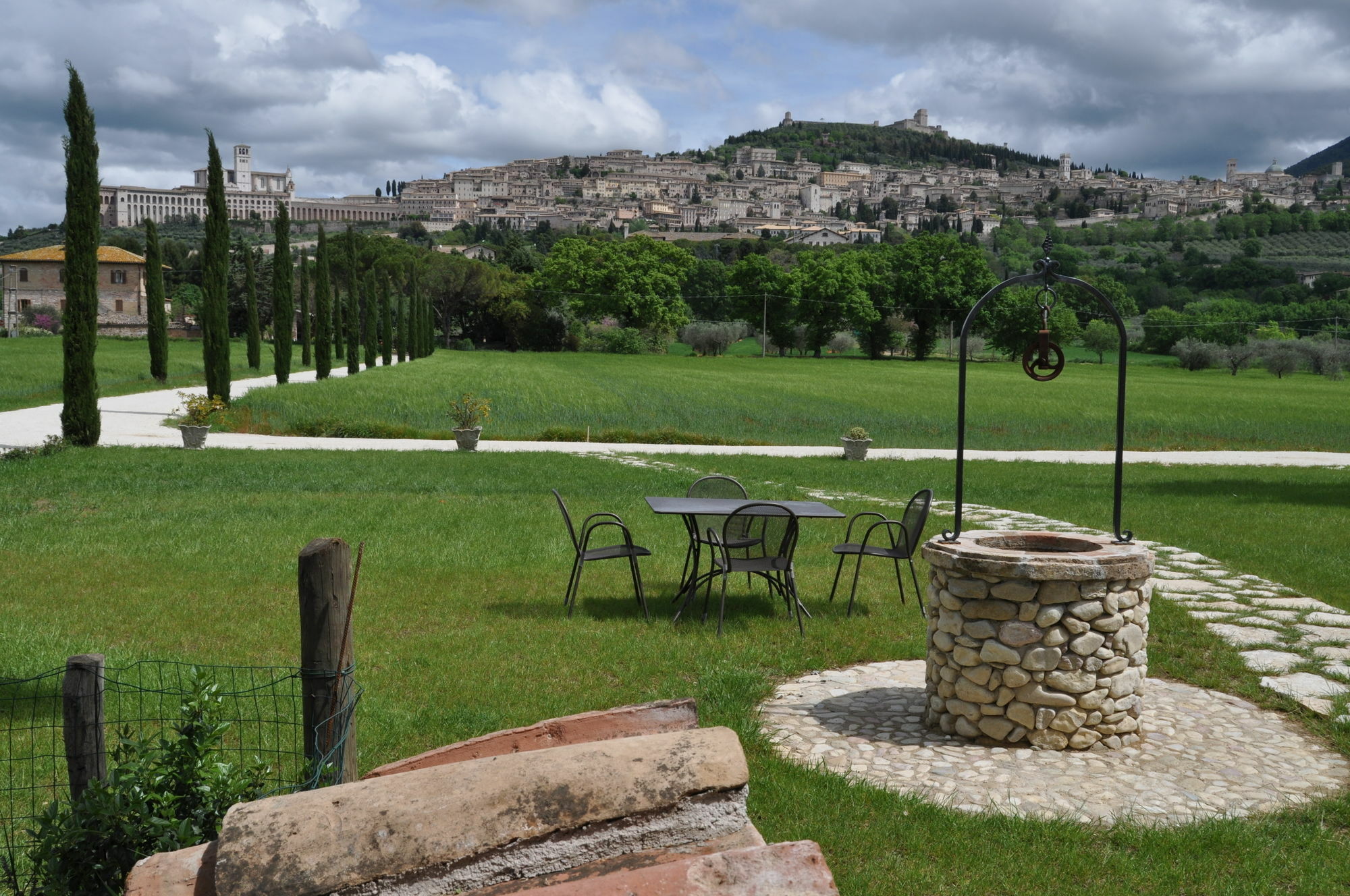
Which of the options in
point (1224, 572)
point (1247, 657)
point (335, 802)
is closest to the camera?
point (335, 802)

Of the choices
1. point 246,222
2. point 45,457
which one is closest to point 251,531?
point 45,457

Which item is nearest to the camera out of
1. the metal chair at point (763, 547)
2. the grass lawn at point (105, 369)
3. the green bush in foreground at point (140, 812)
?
the green bush in foreground at point (140, 812)

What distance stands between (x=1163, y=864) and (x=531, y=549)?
636 centimetres

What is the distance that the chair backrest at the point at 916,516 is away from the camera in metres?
6.79

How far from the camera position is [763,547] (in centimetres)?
A: 730

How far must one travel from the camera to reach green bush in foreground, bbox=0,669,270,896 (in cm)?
269

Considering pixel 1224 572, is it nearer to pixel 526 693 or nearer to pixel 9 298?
pixel 526 693

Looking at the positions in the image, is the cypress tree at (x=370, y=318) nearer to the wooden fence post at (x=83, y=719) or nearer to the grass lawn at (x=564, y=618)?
the grass lawn at (x=564, y=618)

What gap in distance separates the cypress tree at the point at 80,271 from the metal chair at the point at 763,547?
543 inches

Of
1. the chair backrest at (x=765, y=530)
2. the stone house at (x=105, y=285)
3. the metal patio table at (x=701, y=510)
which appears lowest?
the chair backrest at (x=765, y=530)

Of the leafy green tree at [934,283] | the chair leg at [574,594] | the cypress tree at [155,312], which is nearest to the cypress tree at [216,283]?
the cypress tree at [155,312]

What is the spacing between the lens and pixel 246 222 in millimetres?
188000

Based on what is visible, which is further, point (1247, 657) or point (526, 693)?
point (1247, 657)

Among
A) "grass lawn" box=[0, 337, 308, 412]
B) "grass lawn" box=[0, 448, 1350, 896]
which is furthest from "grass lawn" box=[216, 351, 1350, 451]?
"grass lawn" box=[0, 448, 1350, 896]
